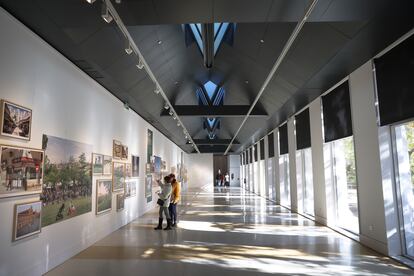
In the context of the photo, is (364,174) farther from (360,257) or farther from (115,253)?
(115,253)

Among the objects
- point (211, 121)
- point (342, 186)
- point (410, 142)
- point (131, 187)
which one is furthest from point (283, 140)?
point (211, 121)

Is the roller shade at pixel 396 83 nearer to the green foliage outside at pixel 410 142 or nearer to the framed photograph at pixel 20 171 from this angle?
the green foliage outside at pixel 410 142

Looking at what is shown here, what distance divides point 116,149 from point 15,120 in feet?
14.9

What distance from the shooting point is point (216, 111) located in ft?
42.8

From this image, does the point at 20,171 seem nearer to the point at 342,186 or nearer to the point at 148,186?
the point at 342,186

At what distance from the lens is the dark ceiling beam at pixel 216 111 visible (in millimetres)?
12938

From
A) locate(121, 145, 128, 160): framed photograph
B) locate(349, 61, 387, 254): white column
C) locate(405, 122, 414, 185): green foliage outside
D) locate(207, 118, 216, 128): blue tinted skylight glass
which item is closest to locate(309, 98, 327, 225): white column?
locate(349, 61, 387, 254): white column

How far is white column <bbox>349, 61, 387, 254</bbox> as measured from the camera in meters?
6.36

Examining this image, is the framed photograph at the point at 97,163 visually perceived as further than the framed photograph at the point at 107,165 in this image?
No

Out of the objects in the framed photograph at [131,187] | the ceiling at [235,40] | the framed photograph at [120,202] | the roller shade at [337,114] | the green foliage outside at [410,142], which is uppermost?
the ceiling at [235,40]

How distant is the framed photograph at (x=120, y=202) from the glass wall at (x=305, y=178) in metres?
6.76

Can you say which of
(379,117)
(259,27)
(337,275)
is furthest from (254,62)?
(337,275)

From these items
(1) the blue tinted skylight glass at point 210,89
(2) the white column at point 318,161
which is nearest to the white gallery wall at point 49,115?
(2) the white column at point 318,161

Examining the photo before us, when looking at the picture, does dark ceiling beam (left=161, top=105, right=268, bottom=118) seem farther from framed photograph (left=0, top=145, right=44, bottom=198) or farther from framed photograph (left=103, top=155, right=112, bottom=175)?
framed photograph (left=0, top=145, right=44, bottom=198)
